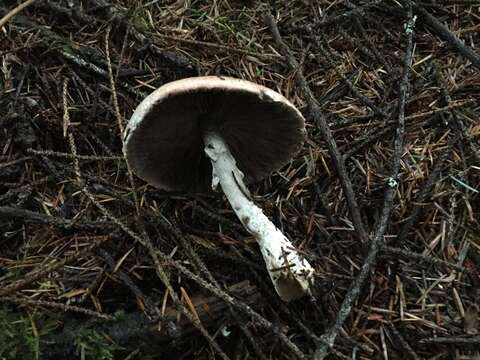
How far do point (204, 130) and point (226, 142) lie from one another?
202 millimetres

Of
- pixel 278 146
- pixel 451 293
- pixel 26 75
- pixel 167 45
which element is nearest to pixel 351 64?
pixel 278 146

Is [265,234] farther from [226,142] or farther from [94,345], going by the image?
[94,345]

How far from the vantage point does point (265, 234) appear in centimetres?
203

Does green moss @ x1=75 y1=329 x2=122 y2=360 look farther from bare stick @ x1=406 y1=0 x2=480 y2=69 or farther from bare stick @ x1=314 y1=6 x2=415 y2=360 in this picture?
bare stick @ x1=406 y1=0 x2=480 y2=69

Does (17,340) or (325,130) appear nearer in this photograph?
(17,340)

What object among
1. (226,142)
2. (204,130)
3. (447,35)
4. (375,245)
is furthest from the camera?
(447,35)

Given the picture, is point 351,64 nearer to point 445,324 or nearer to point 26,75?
point 445,324

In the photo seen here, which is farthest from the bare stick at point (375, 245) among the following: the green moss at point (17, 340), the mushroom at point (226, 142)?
the green moss at point (17, 340)

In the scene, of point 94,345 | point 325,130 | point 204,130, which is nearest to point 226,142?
point 204,130

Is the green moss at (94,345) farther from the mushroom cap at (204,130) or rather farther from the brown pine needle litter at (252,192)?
the mushroom cap at (204,130)

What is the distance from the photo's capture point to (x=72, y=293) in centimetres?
193

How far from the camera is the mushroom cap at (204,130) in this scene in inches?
70.8

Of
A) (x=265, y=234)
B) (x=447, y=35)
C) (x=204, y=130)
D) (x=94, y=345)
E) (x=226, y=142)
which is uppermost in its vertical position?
(x=447, y=35)

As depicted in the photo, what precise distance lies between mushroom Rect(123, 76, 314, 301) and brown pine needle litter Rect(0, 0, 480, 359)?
0.10 m
